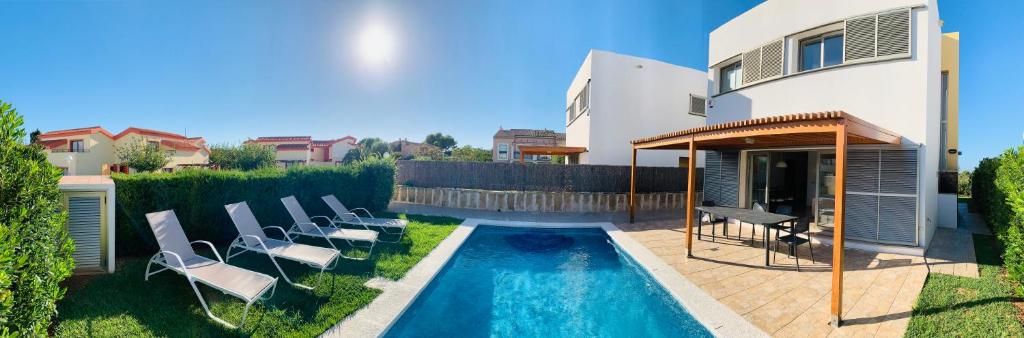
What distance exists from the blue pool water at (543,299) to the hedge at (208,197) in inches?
188

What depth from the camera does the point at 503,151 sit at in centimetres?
5256

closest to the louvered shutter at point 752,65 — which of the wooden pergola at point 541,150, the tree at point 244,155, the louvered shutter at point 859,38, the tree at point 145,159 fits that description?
the louvered shutter at point 859,38

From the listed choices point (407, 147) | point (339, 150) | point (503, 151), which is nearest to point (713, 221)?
point (503, 151)

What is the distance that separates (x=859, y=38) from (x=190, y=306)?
1428 centimetres

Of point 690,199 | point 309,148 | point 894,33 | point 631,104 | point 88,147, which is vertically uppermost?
point 631,104

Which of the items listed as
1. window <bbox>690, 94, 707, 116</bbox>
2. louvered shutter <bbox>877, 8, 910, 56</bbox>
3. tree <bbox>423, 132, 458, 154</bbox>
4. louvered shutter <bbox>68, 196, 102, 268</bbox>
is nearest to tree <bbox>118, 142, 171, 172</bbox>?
louvered shutter <bbox>68, 196, 102, 268</bbox>

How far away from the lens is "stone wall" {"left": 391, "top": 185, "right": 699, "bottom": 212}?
1442 centimetres

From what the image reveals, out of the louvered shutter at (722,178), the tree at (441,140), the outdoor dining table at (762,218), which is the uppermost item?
the tree at (441,140)

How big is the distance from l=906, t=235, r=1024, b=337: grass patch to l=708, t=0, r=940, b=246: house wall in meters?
2.33

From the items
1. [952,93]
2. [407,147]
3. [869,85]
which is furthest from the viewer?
[407,147]

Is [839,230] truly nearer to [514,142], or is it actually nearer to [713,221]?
[713,221]

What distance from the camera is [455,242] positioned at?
881cm

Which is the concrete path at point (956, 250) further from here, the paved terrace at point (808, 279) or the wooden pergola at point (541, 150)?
the wooden pergola at point (541, 150)

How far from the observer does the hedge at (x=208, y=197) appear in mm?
5964
